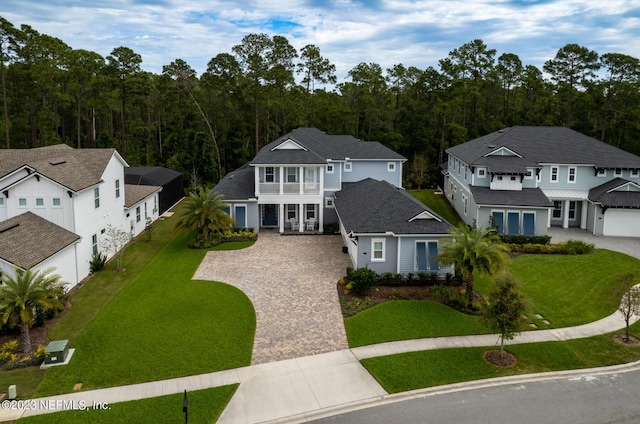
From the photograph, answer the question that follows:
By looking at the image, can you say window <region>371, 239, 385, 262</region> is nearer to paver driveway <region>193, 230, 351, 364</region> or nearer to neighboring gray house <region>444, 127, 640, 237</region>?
paver driveway <region>193, 230, 351, 364</region>

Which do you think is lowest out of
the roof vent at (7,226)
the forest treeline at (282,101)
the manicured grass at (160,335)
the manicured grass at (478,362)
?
the manicured grass at (478,362)

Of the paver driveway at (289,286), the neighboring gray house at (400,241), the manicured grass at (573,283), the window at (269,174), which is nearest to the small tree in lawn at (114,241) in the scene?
the paver driveway at (289,286)

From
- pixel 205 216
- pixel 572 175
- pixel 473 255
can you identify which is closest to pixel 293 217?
pixel 205 216

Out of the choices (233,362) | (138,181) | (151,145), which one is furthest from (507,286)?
(151,145)

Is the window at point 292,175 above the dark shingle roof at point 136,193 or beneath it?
above

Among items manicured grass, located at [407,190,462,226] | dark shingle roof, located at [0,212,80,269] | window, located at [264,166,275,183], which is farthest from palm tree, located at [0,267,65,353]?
manicured grass, located at [407,190,462,226]

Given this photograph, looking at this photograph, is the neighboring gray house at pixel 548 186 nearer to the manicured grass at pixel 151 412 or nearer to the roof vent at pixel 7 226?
the manicured grass at pixel 151 412
